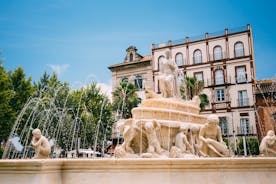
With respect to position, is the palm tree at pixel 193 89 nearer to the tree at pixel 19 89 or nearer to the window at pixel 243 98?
the window at pixel 243 98

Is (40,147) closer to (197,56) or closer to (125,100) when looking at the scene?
(125,100)

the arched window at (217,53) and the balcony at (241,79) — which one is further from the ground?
the arched window at (217,53)

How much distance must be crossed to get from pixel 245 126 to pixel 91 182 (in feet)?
120

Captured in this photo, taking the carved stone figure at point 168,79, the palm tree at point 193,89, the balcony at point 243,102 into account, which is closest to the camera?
the carved stone figure at point 168,79

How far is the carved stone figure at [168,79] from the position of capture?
11.5 m

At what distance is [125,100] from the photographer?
114 ft

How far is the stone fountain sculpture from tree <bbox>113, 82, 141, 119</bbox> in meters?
23.4

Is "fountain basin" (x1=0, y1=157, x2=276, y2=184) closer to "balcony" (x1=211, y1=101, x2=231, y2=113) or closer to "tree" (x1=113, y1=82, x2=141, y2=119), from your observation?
"tree" (x1=113, y1=82, x2=141, y2=119)

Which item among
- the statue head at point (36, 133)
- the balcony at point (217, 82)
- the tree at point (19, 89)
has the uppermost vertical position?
the balcony at point (217, 82)

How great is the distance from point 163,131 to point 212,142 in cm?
245

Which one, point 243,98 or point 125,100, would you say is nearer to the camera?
point 125,100

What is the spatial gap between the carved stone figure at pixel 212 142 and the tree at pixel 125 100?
87.1 ft

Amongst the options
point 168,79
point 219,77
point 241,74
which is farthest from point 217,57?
point 168,79

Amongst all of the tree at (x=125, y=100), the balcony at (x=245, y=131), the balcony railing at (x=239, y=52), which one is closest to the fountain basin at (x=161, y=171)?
the tree at (x=125, y=100)
